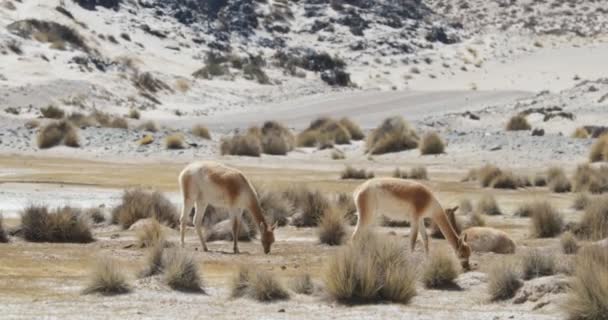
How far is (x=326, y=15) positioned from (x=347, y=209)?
6260 centimetres

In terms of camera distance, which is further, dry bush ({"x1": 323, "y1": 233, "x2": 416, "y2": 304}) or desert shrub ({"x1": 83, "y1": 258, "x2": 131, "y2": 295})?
desert shrub ({"x1": 83, "y1": 258, "x2": 131, "y2": 295})

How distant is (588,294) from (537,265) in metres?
2.46

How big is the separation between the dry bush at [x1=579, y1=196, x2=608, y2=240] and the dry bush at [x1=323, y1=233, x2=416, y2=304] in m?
6.41

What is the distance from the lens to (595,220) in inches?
744

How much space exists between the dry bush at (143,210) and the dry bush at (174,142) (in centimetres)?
1592

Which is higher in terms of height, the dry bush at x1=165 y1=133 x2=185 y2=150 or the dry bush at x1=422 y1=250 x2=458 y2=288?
the dry bush at x1=165 y1=133 x2=185 y2=150

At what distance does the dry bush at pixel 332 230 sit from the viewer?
18094mm

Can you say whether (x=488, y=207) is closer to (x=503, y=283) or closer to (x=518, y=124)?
(x=503, y=283)

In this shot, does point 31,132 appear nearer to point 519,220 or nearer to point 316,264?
point 519,220

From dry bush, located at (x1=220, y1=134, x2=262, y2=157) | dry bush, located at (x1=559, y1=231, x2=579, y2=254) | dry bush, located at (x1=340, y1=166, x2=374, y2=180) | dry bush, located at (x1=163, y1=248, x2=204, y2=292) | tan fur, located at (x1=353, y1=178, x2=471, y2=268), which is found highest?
dry bush, located at (x1=220, y1=134, x2=262, y2=157)

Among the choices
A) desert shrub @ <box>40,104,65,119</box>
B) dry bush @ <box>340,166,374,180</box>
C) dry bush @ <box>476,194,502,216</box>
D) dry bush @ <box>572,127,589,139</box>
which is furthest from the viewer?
desert shrub @ <box>40,104,65,119</box>

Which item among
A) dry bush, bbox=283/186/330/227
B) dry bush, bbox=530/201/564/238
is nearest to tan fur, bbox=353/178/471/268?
dry bush, bbox=530/201/564/238

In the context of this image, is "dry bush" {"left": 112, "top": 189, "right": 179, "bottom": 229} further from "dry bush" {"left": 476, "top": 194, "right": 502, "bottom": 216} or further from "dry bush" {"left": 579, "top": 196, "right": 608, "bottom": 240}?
"dry bush" {"left": 579, "top": 196, "right": 608, "bottom": 240}

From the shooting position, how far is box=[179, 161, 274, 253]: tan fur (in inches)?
639
